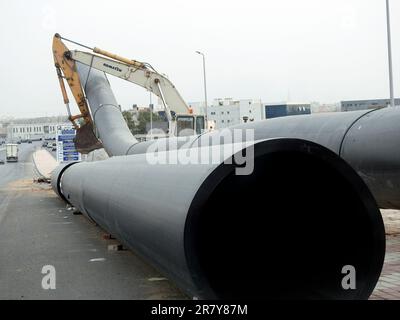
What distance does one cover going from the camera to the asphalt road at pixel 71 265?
586 cm

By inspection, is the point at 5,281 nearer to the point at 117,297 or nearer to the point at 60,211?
the point at 117,297

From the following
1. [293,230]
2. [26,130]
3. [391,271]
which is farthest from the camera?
[26,130]

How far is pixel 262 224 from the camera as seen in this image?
16.0 feet

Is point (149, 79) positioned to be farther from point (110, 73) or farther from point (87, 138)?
point (87, 138)

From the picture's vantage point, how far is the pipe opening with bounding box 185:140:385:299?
154 inches

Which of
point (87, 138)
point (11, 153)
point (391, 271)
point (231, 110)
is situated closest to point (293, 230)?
point (391, 271)

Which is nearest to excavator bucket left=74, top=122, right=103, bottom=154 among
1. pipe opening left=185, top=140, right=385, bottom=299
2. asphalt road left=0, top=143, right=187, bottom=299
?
asphalt road left=0, top=143, right=187, bottom=299

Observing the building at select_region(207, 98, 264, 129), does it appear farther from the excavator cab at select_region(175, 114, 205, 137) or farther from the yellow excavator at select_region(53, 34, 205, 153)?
the excavator cab at select_region(175, 114, 205, 137)

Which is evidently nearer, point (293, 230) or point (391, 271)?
point (293, 230)

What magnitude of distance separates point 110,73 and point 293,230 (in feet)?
52.7

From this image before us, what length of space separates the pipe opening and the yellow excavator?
1367 centimetres

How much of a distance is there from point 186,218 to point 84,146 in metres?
16.5
